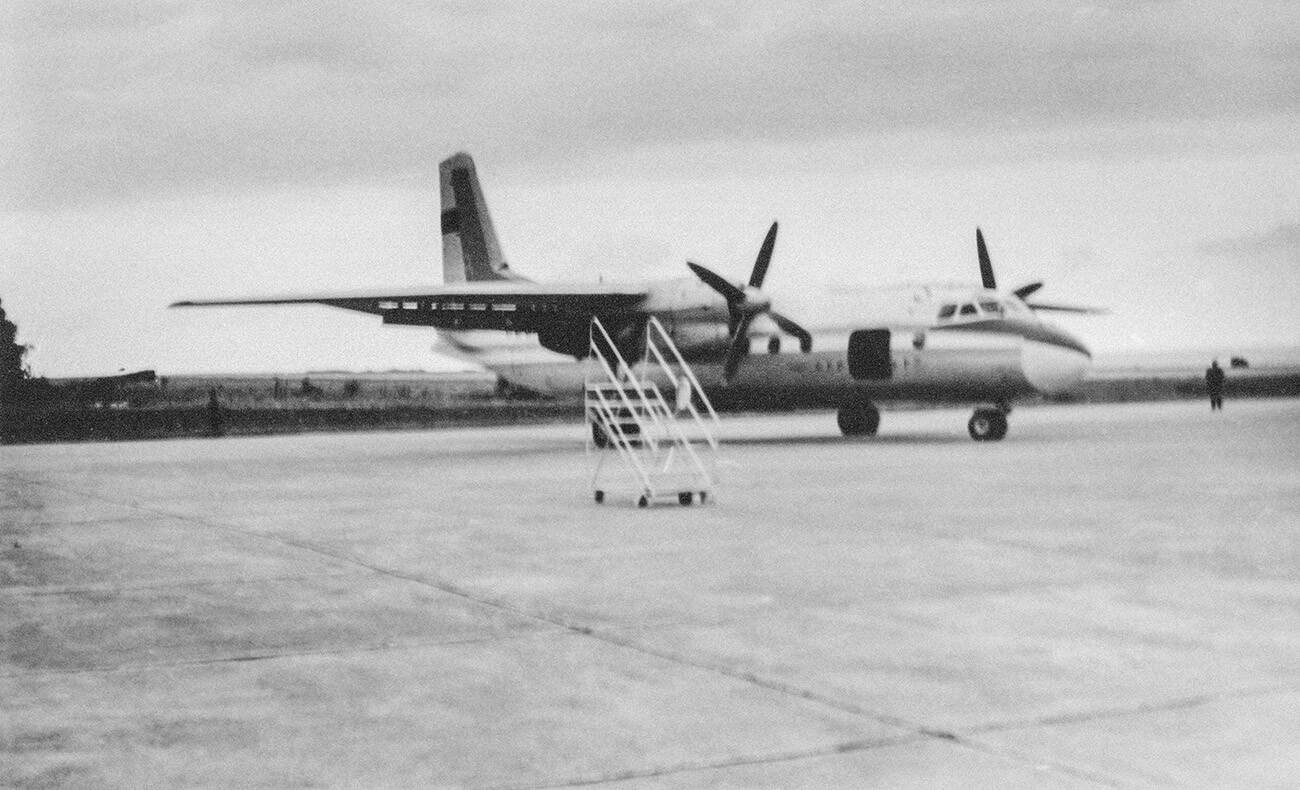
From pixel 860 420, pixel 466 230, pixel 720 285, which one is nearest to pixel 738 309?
pixel 720 285

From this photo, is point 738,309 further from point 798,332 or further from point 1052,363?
point 1052,363

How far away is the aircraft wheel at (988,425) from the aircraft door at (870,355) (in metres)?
2.07

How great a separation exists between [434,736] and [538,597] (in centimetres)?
358

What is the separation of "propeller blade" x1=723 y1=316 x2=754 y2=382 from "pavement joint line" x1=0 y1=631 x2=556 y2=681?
2109 cm

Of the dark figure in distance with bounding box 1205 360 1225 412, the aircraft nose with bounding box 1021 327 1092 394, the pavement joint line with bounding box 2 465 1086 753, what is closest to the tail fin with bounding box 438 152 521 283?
the aircraft nose with bounding box 1021 327 1092 394

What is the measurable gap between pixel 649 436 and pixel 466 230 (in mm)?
12417

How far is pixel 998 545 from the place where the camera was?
11.5 meters

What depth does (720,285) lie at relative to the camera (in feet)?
94.3

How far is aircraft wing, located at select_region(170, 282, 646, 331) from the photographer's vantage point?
91.0 feet

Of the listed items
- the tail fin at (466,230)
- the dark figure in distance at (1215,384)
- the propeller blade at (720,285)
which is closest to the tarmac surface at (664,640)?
the propeller blade at (720,285)

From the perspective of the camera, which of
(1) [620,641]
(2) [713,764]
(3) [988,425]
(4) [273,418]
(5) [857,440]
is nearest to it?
(2) [713,764]

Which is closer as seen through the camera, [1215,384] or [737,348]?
[737,348]

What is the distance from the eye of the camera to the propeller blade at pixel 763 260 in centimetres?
3030

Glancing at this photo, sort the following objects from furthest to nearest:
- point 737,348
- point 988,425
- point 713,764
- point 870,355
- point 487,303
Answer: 1. point 487,303
2. point 737,348
3. point 988,425
4. point 870,355
5. point 713,764
